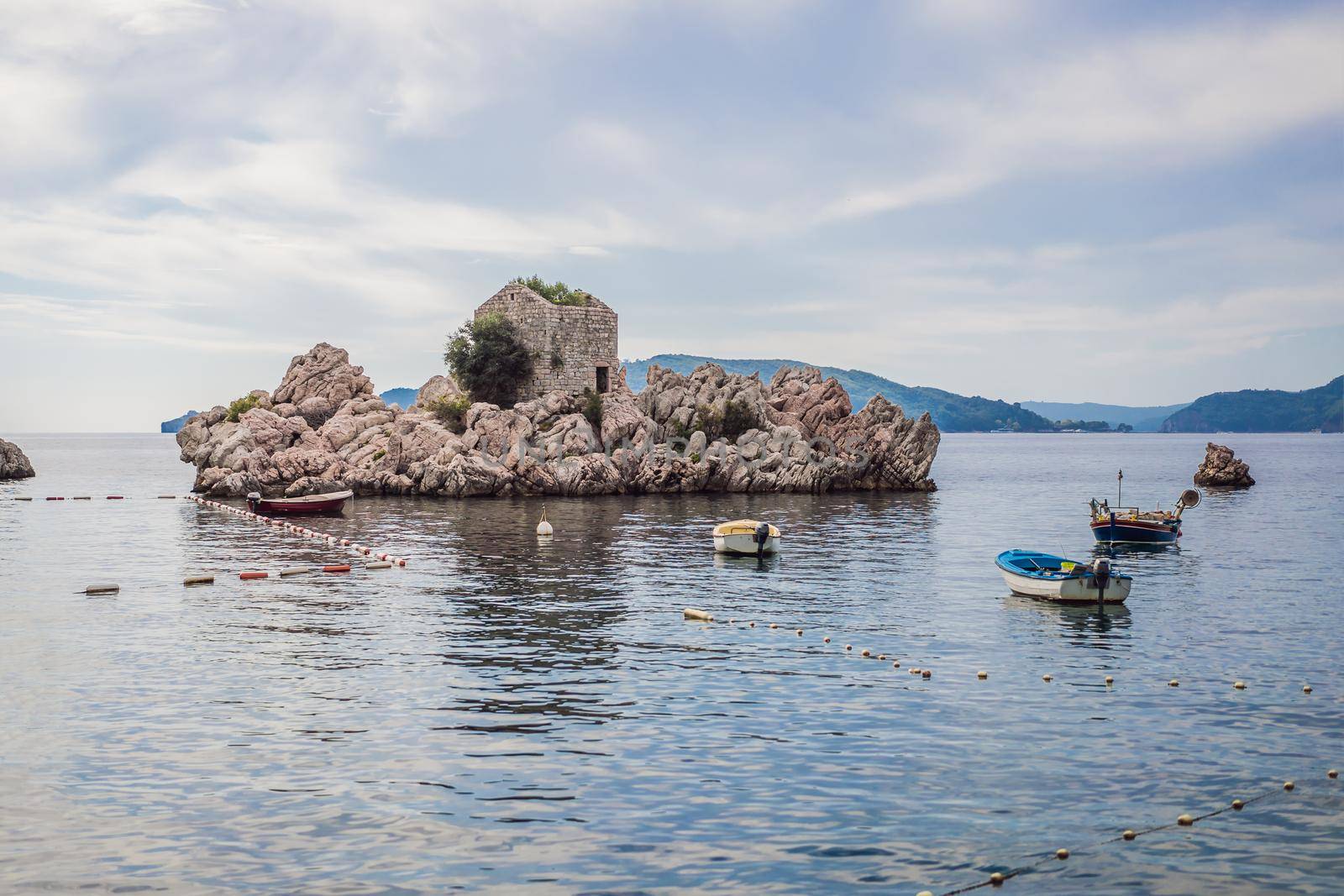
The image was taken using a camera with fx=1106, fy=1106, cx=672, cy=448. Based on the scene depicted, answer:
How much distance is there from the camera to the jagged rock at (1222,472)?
12375cm

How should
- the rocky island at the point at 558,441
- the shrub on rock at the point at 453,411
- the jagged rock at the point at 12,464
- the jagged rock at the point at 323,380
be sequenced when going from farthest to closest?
the jagged rock at the point at 12,464 → the jagged rock at the point at 323,380 → the shrub on rock at the point at 453,411 → the rocky island at the point at 558,441

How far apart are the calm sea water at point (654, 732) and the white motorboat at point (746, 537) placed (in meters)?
5.37

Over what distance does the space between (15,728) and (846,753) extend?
17.1m

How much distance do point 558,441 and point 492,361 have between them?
13032 mm

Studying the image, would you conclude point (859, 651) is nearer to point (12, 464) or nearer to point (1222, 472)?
point (1222, 472)

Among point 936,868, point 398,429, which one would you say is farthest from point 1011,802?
point 398,429

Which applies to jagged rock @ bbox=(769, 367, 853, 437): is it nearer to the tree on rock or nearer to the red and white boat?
the tree on rock

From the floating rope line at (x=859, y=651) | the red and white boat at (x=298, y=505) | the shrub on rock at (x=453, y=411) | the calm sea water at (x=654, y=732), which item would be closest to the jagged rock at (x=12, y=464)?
the shrub on rock at (x=453, y=411)

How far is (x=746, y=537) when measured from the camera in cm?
5578

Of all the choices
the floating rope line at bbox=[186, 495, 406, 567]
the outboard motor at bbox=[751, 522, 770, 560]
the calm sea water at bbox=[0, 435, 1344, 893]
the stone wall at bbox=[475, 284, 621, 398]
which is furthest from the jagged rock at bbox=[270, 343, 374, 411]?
the outboard motor at bbox=[751, 522, 770, 560]

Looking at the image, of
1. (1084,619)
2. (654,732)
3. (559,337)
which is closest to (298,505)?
(559,337)

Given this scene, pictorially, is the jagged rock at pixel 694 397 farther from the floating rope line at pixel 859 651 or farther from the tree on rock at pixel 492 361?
the floating rope line at pixel 859 651

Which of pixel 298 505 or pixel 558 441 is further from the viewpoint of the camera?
pixel 558 441

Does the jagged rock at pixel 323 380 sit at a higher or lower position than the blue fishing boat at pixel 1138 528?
higher
